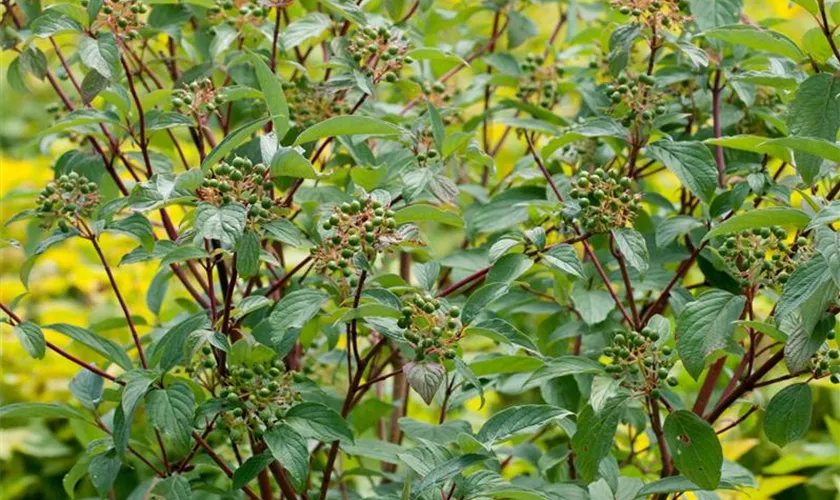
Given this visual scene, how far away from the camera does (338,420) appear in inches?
55.6

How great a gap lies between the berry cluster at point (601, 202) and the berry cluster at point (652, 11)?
26 cm

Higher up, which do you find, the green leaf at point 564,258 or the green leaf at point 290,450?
the green leaf at point 564,258

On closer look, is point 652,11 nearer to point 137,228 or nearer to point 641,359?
point 641,359

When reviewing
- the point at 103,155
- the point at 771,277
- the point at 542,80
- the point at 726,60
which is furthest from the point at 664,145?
the point at 103,155

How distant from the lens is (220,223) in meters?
1.21

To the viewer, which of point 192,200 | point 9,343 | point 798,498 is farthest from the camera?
point 9,343

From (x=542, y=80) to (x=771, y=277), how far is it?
0.78 meters

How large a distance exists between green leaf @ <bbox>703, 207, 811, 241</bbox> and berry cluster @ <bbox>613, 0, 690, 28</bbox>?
1.24ft

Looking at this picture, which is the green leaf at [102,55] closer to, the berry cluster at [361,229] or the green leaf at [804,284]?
the berry cluster at [361,229]

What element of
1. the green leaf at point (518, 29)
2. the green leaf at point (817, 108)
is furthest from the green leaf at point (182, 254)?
the green leaf at point (518, 29)

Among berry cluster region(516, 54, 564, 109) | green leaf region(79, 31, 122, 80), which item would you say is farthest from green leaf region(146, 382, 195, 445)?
berry cluster region(516, 54, 564, 109)

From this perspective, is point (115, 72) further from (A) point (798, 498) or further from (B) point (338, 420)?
(A) point (798, 498)

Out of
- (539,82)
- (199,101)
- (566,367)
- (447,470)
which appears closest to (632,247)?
(566,367)

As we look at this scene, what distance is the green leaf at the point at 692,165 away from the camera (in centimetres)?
152
